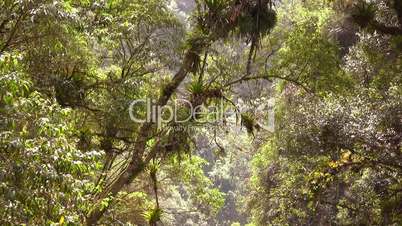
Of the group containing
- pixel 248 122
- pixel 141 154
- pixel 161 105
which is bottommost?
pixel 141 154

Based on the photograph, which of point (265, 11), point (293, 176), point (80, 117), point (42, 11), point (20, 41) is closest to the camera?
point (42, 11)

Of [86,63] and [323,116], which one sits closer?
[86,63]

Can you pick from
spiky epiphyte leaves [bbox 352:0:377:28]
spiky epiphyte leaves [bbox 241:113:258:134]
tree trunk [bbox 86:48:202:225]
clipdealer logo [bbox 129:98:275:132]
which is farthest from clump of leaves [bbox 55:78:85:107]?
spiky epiphyte leaves [bbox 352:0:377:28]

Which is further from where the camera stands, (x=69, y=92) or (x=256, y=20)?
(x=69, y=92)

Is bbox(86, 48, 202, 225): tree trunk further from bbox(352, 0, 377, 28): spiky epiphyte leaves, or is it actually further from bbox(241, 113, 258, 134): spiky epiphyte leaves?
bbox(352, 0, 377, 28): spiky epiphyte leaves

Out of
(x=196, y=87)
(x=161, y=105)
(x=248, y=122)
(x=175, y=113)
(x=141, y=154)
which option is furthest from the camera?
(x=161, y=105)

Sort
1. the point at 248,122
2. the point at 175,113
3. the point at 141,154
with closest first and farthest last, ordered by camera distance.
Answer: the point at 175,113 → the point at 248,122 → the point at 141,154

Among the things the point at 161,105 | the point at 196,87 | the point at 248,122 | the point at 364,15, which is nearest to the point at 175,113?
the point at 196,87

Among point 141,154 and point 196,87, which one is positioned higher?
point 196,87

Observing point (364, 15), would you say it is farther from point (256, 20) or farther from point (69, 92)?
point (69, 92)

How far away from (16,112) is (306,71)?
635 cm

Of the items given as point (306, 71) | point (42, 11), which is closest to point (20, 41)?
point (42, 11)

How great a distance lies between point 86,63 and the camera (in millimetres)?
8133

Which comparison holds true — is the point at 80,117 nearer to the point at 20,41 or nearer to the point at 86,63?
the point at 86,63
